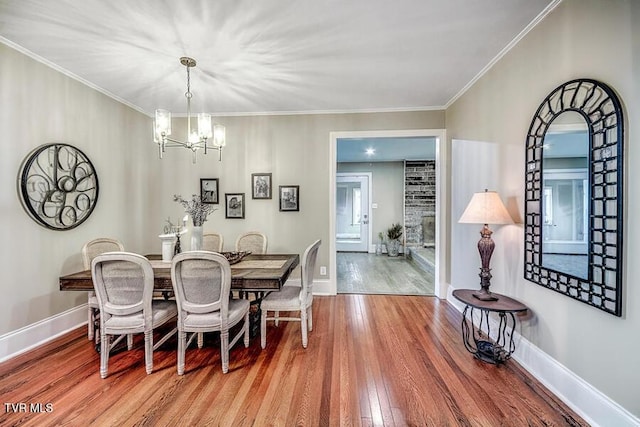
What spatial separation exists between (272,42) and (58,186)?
2525 millimetres

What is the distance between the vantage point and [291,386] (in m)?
1.94

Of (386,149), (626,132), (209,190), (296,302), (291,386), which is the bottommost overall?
(291,386)

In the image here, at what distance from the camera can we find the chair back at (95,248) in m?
2.60

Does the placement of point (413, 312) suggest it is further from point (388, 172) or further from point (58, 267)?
point (388, 172)

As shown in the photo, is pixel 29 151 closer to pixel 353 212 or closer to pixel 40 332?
pixel 40 332

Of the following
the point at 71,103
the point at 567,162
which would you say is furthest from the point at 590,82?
the point at 71,103

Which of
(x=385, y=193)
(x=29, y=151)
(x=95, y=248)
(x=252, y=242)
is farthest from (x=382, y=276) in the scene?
(x=29, y=151)

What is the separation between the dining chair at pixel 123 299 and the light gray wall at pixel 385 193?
6.06 meters

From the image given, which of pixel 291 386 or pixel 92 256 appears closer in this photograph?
pixel 291 386

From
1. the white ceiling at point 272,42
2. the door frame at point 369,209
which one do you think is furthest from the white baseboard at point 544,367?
the door frame at point 369,209

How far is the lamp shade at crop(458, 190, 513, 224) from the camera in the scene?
2.18 m

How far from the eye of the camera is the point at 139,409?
1.71 meters

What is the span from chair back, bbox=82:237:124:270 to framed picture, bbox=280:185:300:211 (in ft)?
6.54

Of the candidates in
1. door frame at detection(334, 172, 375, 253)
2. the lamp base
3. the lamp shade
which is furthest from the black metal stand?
door frame at detection(334, 172, 375, 253)
